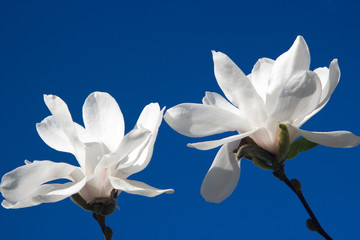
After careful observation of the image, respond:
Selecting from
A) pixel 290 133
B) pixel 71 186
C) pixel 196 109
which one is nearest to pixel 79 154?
pixel 71 186

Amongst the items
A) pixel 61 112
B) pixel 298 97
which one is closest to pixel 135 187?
pixel 61 112

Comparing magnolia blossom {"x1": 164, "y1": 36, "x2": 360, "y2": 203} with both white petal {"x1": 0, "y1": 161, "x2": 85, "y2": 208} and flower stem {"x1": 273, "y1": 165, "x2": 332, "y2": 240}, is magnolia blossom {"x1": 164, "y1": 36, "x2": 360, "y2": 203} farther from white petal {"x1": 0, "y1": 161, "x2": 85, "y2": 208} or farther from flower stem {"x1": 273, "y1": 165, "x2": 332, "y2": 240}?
white petal {"x1": 0, "y1": 161, "x2": 85, "y2": 208}

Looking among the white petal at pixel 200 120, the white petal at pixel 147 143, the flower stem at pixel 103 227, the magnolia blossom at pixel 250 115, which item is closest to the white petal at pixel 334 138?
the magnolia blossom at pixel 250 115

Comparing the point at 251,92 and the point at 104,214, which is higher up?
the point at 251,92

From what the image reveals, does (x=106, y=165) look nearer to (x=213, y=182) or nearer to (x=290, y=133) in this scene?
(x=213, y=182)

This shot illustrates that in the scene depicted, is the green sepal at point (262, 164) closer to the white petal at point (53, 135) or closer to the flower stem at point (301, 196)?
the flower stem at point (301, 196)

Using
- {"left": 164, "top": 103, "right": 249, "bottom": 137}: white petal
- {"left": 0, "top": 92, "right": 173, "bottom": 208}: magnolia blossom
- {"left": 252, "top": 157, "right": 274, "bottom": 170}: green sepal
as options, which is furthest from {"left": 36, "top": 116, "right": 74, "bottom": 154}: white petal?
{"left": 252, "top": 157, "right": 274, "bottom": 170}: green sepal

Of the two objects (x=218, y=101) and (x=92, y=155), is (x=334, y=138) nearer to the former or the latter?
(x=218, y=101)
